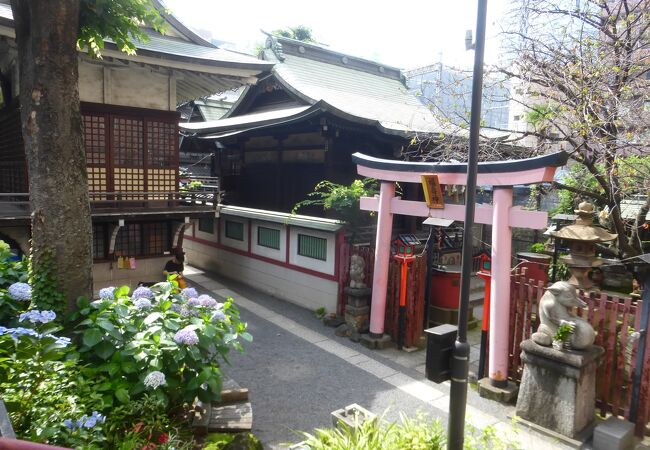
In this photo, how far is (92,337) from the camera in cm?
462

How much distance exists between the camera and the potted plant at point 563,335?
6320 millimetres

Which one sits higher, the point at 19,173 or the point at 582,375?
the point at 19,173

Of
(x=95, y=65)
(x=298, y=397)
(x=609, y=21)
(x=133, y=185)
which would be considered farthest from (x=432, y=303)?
(x=95, y=65)

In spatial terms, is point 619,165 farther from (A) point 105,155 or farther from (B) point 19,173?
(B) point 19,173

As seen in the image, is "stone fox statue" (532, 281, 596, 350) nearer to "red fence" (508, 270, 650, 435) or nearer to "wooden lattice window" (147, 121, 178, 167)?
"red fence" (508, 270, 650, 435)

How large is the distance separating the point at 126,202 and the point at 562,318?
33.3ft

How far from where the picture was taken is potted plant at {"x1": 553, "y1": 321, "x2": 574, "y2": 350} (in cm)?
632

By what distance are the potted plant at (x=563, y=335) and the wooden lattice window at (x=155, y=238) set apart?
1069 cm

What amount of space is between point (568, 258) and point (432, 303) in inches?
149

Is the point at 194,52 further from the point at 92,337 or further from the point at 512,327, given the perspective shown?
the point at 512,327

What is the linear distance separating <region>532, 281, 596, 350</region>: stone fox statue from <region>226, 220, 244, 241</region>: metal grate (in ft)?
34.2

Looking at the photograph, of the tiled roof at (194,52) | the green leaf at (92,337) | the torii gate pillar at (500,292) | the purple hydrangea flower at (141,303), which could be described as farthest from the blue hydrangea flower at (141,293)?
the tiled roof at (194,52)

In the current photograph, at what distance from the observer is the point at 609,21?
859cm

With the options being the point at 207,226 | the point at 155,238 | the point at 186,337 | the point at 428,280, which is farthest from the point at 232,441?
the point at 207,226
